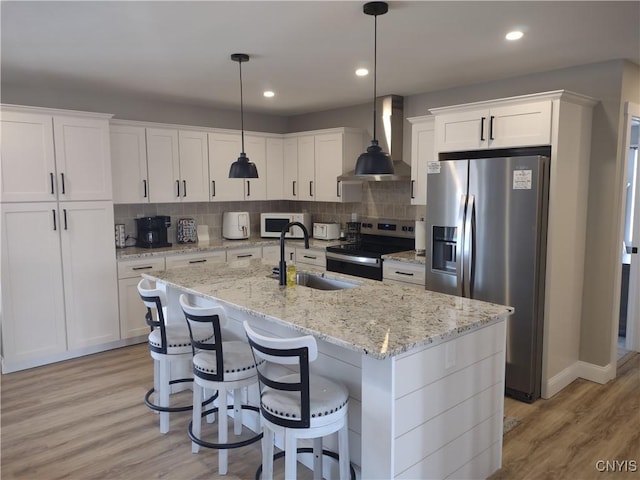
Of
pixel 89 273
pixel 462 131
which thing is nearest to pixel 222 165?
pixel 89 273

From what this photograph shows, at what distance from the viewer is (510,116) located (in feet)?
11.7

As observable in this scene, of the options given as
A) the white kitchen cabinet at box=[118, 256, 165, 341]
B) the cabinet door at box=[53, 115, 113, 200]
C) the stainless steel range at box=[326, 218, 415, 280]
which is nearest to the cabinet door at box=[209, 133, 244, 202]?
the white kitchen cabinet at box=[118, 256, 165, 341]

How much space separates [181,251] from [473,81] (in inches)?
133

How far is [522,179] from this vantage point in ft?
11.0

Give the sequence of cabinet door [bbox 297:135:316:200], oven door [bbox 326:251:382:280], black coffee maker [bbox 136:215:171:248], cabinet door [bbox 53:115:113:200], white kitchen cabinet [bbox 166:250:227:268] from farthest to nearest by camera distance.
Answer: cabinet door [bbox 297:135:316:200]
black coffee maker [bbox 136:215:171:248]
white kitchen cabinet [bbox 166:250:227:268]
oven door [bbox 326:251:382:280]
cabinet door [bbox 53:115:113:200]

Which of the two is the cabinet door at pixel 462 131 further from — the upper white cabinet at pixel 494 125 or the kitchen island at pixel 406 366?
the kitchen island at pixel 406 366

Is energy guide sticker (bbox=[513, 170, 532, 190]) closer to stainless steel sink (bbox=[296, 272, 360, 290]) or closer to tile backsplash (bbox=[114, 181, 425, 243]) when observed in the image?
stainless steel sink (bbox=[296, 272, 360, 290])

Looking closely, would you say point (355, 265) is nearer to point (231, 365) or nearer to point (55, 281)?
point (231, 365)

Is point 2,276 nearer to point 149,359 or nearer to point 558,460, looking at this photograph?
point 149,359

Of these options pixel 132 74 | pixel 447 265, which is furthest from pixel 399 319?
pixel 132 74

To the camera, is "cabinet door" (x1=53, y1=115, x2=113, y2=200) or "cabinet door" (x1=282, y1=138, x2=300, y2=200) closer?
"cabinet door" (x1=53, y1=115, x2=113, y2=200)

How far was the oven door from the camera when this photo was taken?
15.2 feet

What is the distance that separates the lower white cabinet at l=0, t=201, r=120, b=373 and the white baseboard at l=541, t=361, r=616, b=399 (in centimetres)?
400

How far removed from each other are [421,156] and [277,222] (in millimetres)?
2190
